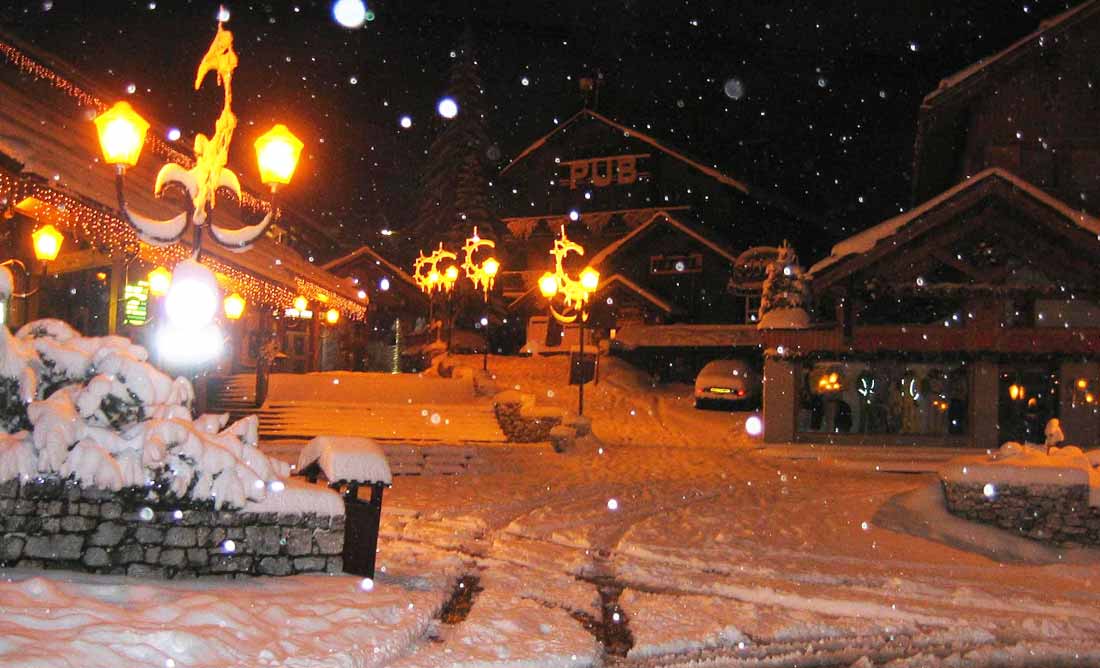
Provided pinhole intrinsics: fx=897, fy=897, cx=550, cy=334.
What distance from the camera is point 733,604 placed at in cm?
902

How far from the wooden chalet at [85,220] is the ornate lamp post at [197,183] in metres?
0.93

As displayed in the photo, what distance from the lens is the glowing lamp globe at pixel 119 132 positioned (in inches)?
377

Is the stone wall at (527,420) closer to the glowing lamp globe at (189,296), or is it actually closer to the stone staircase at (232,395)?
the stone staircase at (232,395)

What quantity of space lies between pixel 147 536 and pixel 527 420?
608 inches

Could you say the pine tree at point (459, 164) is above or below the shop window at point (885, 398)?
above

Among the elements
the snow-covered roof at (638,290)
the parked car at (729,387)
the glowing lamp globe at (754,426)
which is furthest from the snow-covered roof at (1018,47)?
the snow-covered roof at (638,290)

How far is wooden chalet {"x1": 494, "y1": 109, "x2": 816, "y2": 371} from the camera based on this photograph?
40.0 meters

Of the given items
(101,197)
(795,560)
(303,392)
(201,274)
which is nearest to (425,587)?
(201,274)

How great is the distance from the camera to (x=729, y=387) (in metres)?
29.3

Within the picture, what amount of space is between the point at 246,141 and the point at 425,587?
1061 inches

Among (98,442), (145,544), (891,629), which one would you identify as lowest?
(891,629)

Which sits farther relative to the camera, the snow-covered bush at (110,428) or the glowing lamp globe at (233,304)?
the glowing lamp globe at (233,304)

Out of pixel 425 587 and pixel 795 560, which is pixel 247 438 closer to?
pixel 425 587

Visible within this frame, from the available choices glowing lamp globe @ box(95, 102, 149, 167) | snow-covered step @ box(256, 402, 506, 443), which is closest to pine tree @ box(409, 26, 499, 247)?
snow-covered step @ box(256, 402, 506, 443)
